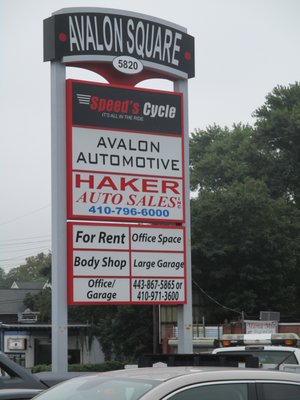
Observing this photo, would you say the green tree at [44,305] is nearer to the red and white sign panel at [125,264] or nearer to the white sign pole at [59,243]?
the red and white sign panel at [125,264]

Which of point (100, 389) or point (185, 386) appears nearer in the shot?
point (185, 386)

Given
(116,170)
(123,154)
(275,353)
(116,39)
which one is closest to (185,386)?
(275,353)

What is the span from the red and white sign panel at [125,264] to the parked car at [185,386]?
924cm

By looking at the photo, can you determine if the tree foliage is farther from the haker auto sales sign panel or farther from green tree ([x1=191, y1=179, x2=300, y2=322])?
the haker auto sales sign panel

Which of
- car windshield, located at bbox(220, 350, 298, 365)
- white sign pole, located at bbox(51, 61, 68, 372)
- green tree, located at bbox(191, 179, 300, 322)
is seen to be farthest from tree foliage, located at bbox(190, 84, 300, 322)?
car windshield, located at bbox(220, 350, 298, 365)

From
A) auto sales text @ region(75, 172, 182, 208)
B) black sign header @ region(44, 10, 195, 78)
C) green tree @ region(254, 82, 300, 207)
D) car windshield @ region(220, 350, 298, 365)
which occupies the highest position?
green tree @ region(254, 82, 300, 207)

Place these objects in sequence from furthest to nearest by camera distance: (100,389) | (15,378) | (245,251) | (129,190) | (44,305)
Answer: (44,305), (245,251), (129,190), (15,378), (100,389)

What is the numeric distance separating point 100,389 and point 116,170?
33.6 ft

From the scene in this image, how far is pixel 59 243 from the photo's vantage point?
1527 centimetres

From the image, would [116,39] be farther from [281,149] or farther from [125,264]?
[281,149]

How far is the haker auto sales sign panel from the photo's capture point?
51.0ft

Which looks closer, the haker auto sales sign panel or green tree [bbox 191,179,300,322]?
the haker auto sales sign panel

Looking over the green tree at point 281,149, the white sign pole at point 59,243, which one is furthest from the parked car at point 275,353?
the green tree at point 281,149

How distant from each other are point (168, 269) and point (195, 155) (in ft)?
179
